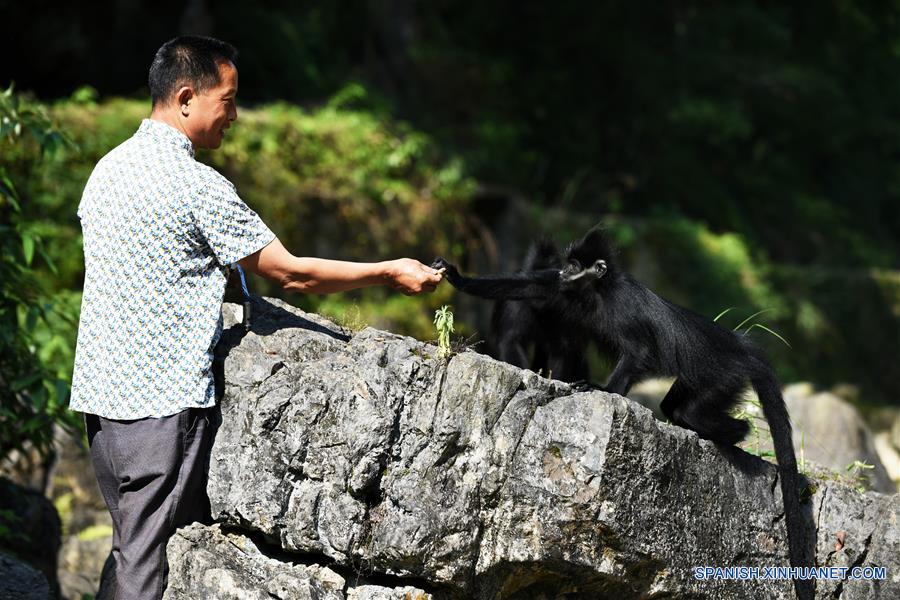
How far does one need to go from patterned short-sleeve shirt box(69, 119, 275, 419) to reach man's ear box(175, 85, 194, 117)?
0.08m

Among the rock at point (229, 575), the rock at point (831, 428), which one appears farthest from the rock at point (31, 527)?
the rock at point (831, 428)

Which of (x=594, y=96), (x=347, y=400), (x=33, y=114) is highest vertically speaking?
(x=594, y=96)

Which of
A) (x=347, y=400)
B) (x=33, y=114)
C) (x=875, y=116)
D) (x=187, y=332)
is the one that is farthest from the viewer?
(x=875, y=116)

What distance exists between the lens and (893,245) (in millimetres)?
23422

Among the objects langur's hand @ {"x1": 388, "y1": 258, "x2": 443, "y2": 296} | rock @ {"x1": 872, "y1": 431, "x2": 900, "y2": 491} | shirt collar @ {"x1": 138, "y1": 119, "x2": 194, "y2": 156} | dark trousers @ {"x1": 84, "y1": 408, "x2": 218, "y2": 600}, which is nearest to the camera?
dark trousers @ {"x1": 84, "y1": 408, "x2": 218, "y2": 600}

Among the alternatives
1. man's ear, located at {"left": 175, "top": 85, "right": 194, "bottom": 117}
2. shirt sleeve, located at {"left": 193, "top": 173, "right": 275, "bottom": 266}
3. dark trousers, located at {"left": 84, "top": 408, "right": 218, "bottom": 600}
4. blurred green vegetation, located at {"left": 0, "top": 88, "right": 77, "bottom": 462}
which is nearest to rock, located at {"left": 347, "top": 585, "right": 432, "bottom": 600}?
dark trousers, located at {"left": 84, "top": 408, "right": 218, "bottom": 600}

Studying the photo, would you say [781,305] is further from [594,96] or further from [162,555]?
[162,555]

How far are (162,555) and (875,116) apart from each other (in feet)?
69.1

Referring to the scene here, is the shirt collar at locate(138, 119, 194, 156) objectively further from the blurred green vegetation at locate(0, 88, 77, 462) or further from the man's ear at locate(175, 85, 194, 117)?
the blurred green vegetation at locate(0, 88, 77, 462)

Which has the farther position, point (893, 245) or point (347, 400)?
point (893, 245)

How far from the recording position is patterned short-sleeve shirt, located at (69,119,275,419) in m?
3.11

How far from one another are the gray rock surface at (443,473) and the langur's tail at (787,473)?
25.5 inches

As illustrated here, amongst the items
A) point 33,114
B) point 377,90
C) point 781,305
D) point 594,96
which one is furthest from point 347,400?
point 594,96

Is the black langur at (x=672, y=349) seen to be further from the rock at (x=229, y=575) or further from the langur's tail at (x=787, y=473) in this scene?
the rock at (x=229, y=575)
